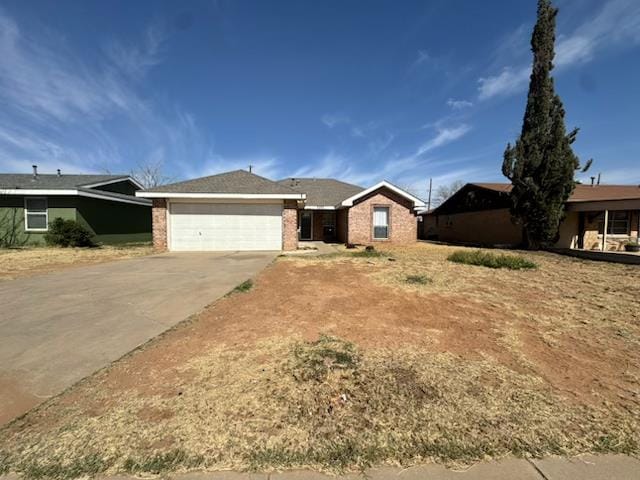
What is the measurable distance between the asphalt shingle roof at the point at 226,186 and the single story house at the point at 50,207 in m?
4.58

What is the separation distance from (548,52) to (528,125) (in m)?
3.23

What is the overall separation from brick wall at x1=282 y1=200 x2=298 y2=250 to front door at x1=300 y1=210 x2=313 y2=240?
6.54m

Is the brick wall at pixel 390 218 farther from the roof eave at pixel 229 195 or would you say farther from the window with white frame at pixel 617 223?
the window with white frame at pixel 617 223

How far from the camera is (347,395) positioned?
2631mm

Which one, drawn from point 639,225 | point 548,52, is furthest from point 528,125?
point 639,225

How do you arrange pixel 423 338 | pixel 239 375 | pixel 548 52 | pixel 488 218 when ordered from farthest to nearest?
pixel 488 218 → pixel 548 52 → pixel 423 338 → pixel 239 375

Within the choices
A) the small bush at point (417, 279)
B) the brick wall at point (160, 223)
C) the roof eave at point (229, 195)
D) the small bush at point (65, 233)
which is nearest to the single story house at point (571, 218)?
the small bush at point (417, 279)

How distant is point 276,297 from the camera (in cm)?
586

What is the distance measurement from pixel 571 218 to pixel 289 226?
15459 millimetres

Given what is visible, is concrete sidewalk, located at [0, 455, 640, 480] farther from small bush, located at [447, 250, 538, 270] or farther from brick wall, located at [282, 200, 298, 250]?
brick wall, located at [282, 200, 298, 250]

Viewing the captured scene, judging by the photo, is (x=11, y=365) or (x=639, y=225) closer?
(x=11, y=365)

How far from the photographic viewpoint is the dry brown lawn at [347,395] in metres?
1.99

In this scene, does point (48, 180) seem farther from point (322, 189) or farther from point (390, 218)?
point (390, 218)

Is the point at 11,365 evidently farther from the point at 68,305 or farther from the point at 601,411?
the point at 601,411
